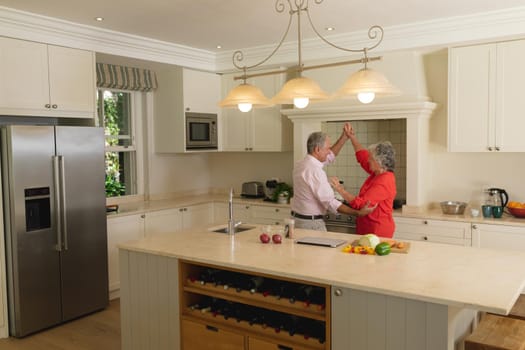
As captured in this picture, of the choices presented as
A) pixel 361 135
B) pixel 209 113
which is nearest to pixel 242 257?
pixel 361 135

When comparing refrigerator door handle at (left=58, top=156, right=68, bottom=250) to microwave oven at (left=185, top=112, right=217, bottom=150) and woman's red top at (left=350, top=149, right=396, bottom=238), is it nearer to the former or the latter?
microwave oven at (left=185, top=112, right=217, bottom=150)

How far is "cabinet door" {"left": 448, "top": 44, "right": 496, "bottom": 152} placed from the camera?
4367 millimetres

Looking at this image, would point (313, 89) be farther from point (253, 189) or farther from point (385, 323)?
point (253, 189)

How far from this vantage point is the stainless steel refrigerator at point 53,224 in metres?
3.97

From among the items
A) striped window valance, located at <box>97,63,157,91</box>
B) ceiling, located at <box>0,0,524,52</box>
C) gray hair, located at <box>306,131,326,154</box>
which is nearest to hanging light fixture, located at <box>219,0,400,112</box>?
gray hair, located at <box>306,131,326,154</box>

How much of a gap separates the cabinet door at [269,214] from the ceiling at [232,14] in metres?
1.85

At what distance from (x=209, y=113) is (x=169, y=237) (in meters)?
2.66

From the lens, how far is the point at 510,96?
14.0 feet

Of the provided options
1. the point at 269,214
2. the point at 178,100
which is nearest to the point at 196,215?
the point at 269,214

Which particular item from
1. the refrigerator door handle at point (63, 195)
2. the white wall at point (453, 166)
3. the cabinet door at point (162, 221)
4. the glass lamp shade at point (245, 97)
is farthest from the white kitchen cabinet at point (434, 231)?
the refrigerator door handle at point (63, 195)

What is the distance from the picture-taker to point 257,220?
5707 mm

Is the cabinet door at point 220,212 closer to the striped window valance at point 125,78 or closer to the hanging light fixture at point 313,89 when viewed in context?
the striped window valance at point 125,78

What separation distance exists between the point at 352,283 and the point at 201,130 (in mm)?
3802

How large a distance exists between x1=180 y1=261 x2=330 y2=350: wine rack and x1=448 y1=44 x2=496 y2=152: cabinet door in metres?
2.46
